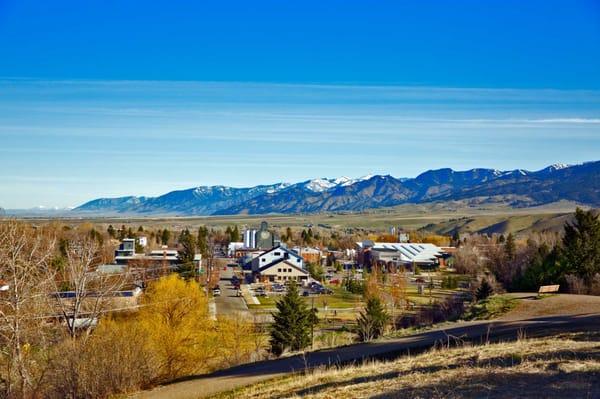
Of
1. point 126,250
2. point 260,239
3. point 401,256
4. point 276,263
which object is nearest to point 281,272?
point 276,263

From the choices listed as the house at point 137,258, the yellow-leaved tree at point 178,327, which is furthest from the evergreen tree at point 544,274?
the house at point 137,258

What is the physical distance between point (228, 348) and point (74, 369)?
15.9 m

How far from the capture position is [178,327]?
32.5 meters

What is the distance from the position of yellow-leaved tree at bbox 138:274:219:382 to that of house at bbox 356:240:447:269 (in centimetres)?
6031

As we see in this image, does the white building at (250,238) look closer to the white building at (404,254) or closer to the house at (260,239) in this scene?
the house at (260,239)

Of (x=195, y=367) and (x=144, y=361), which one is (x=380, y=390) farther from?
(x=195, y=367)

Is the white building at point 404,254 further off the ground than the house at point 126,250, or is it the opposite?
the house at point 126,250

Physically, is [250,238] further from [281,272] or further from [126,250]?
[281,272]

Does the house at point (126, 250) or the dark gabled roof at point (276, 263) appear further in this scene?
the house at point (126, 250)

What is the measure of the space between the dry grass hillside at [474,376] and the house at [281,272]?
213 ft

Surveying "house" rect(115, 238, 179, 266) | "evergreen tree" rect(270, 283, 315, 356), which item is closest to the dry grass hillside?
"evergreen tree" rect(270, 283, 315, 356)

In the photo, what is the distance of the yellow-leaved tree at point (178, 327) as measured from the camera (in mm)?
29566

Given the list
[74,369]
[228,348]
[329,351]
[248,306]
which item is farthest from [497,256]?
[74,369]

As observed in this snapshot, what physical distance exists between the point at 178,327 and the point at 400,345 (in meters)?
16.2
